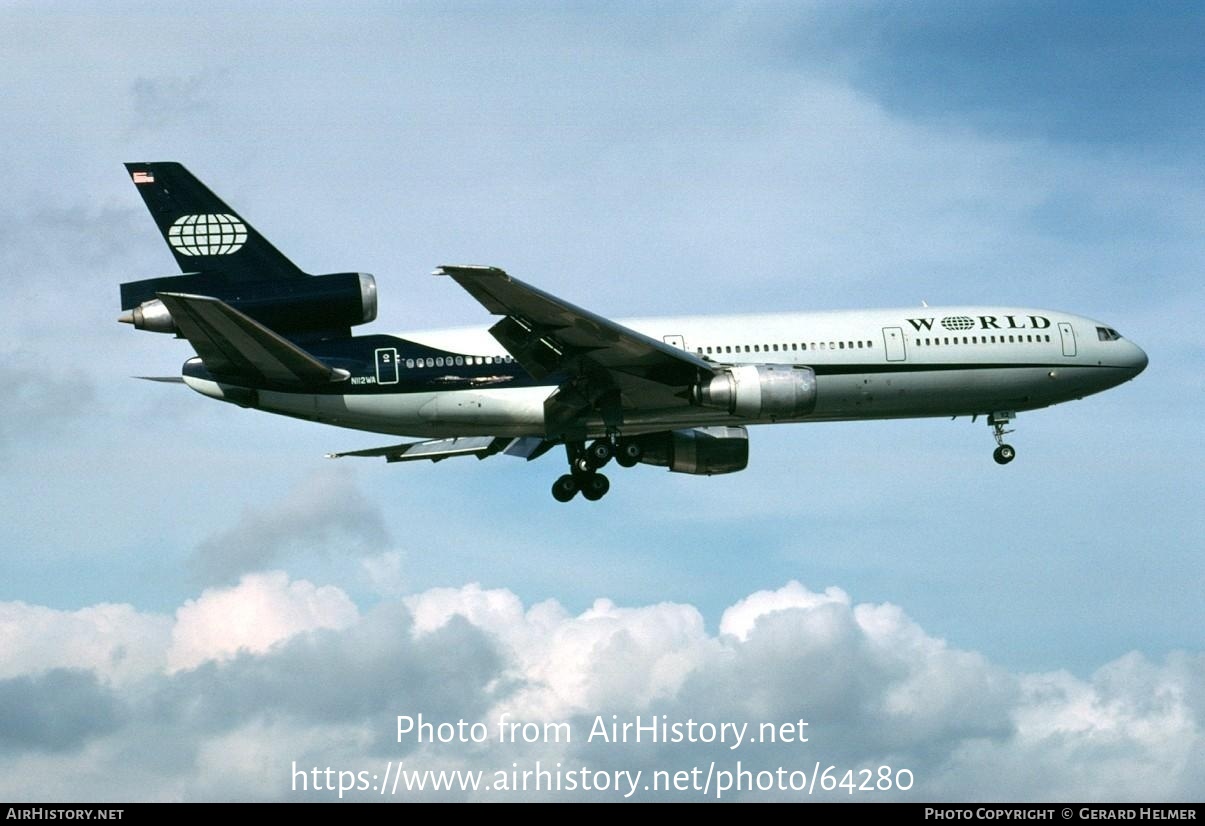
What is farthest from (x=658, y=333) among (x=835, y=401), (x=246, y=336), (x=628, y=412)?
(x=246, y=336)

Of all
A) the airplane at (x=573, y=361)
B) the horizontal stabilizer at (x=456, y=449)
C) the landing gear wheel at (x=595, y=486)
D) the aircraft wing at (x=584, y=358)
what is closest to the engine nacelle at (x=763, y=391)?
the airplane at (x=573, y=361)

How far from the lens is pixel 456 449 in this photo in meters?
42.0

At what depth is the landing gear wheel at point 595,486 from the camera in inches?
1543

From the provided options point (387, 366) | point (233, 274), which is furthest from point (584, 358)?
point (233, 274)

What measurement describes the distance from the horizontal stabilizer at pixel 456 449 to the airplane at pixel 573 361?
8.41 feet

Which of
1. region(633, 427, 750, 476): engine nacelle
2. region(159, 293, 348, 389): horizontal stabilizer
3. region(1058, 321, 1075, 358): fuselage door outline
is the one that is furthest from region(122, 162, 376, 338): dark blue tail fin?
region(1058, 321, 1075, 358): fuselage door outline

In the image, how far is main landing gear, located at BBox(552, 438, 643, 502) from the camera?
38.9 m

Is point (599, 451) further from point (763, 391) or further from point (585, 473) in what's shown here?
point (763, 391)

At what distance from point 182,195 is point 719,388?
49.1 feet

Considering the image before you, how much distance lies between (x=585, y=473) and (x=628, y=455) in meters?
1.30

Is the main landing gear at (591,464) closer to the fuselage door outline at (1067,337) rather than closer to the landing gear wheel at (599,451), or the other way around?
the landing gear wheel at (599,451)

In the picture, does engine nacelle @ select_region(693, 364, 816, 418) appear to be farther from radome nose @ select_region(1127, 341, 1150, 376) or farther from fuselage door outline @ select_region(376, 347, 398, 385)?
radome nose @ select_region(1127, 341, 1150, 376)

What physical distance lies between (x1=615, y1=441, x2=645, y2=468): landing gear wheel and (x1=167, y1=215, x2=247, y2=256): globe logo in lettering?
1147 cm

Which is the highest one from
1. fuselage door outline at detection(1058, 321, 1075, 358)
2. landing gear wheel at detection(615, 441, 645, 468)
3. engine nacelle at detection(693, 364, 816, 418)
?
fuselage door outline at detection(1058, 321, 1075, 358)
